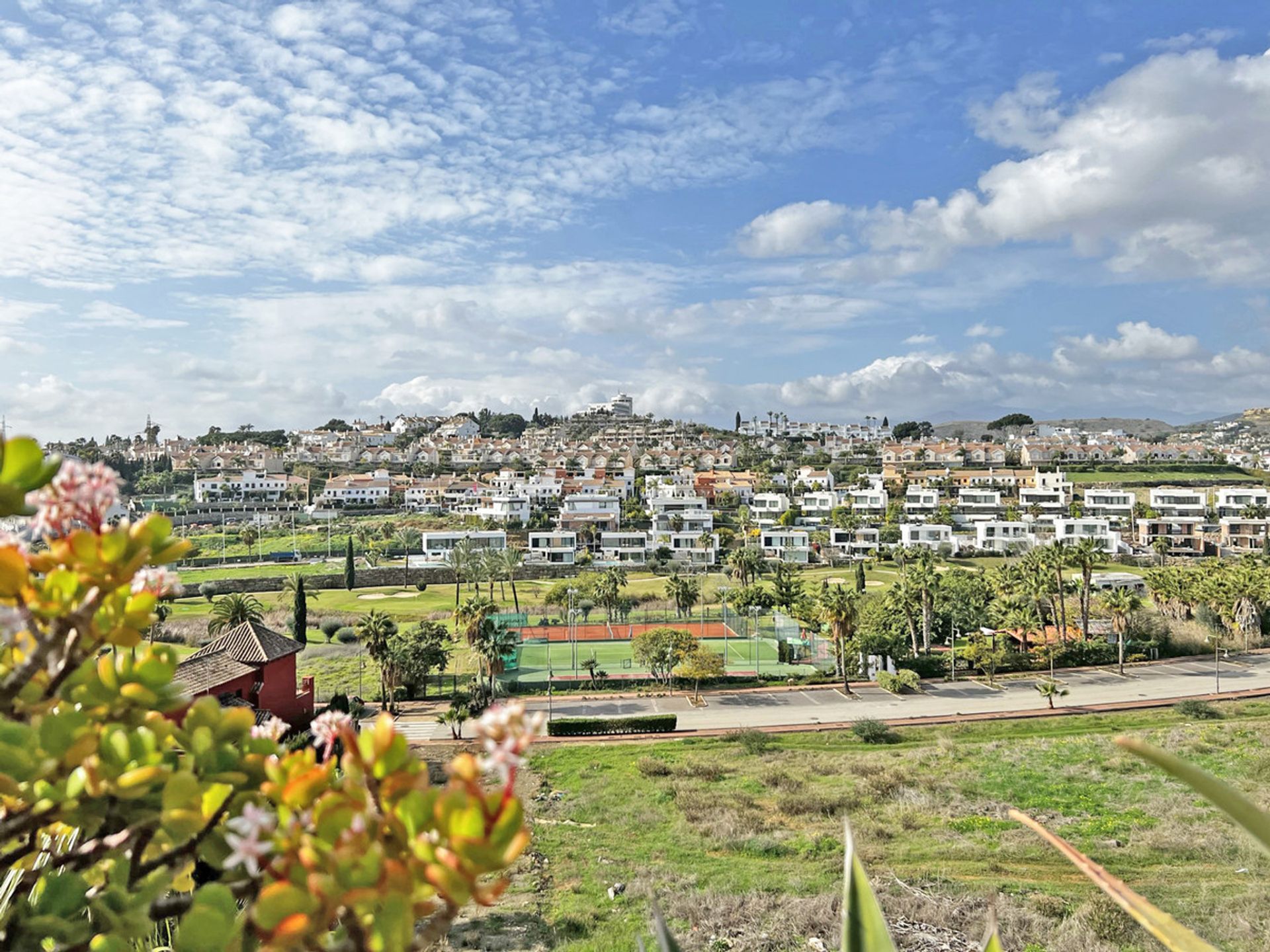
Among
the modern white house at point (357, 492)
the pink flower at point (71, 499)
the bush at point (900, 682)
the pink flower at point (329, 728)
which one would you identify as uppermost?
the pink flower at point (71, 499)

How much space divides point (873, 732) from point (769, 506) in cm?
6355

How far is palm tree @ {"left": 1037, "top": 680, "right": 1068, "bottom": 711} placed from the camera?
29.0 metres

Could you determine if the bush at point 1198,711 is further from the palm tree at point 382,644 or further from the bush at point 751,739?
the palm tree at point 382,644

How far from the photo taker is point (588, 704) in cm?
3219

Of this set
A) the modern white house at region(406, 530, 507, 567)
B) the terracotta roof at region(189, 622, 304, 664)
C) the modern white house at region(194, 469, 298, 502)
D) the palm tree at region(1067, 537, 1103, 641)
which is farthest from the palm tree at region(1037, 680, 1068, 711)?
the modern white house at region(194, 469, 298, 502)

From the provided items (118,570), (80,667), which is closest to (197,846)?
(80,667)

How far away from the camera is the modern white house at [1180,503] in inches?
2977

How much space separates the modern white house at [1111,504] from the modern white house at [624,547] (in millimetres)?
45813

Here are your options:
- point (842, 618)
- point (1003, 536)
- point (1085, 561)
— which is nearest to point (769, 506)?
point (1003, 536)

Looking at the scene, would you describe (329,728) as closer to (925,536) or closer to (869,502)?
(925,536)

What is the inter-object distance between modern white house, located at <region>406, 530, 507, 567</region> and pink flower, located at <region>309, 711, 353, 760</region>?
67.5 meters

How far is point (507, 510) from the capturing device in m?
84.8

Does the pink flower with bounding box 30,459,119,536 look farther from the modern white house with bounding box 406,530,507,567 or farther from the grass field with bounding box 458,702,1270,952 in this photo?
the modern white house with bounding box 406,530,507,567

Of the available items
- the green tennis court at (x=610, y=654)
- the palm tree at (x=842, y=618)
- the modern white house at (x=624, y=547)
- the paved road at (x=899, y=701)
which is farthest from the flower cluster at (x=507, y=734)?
the modern white house at (x=624, y=547)
